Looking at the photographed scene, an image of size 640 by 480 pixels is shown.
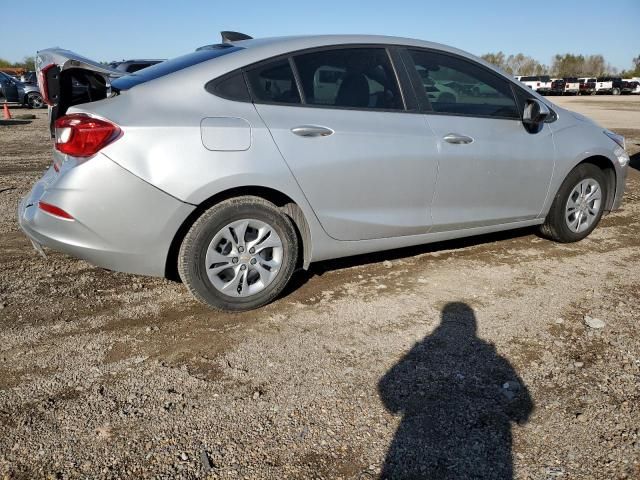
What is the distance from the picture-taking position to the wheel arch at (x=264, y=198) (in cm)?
326

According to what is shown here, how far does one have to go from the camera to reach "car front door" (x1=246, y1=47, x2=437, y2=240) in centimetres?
339

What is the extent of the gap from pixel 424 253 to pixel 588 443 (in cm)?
255

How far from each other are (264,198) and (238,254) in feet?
1.33

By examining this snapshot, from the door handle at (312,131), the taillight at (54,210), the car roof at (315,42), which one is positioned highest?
the car roof at (315,42)

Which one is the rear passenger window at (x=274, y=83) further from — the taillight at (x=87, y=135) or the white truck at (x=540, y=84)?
the white truck at (x=540, y=84)

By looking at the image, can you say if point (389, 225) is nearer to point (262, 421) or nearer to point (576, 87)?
point (262, 421)

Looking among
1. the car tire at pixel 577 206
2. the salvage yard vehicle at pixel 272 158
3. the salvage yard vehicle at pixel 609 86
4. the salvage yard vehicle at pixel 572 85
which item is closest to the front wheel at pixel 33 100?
the salvage yard vehicle at pixel 272 158

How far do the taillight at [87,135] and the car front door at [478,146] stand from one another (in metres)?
2.17

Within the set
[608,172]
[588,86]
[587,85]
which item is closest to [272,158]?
[608,172]

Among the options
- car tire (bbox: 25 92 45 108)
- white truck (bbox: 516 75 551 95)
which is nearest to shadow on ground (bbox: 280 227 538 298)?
car tire (bbox: 25 92 45 108)

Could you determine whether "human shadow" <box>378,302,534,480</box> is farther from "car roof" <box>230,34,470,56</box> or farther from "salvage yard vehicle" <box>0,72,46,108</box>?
"salvage yard vehicle" <box>0,72,46,108</box>

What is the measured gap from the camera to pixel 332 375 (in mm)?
2809

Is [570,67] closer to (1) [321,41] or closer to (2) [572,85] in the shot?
(2) [572,85]

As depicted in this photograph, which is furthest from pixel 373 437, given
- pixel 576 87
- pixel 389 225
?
pixel 576 87
